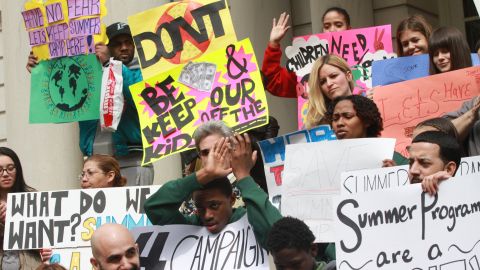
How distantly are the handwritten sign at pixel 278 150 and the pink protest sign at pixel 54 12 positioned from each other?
2.60m

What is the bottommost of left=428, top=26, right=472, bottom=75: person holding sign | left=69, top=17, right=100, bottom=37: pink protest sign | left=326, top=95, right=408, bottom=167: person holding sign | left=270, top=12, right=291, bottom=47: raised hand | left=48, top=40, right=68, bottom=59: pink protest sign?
left=326, top=95, right=408, bottom=167: person holding sign

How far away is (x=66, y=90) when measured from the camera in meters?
10.1

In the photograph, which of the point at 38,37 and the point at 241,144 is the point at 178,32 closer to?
the point at 38,37

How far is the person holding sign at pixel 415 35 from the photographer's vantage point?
8961mm

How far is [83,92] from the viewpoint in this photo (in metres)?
9.99

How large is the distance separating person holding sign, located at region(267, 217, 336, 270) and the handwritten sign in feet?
4.90

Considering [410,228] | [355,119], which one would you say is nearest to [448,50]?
[355,119]

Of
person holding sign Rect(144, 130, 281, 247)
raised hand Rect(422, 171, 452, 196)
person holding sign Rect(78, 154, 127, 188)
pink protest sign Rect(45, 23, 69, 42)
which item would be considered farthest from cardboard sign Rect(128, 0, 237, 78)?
raised hand Rect(422, 171, 452, 196)

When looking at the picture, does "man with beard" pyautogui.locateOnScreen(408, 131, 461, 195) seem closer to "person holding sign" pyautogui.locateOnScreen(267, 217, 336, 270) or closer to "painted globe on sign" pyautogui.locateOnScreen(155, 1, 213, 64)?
"person holding sign" pyautogui.locateOnScreen(267, 217, 336, 270)

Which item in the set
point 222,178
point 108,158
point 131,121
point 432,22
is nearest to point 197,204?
point 222,178

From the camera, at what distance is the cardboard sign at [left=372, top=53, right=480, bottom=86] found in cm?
882

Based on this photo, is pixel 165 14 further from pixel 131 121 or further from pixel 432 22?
pixel 432 22

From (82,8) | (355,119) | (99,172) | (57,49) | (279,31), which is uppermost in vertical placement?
(82,8)

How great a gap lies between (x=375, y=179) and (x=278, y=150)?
4.89ft
